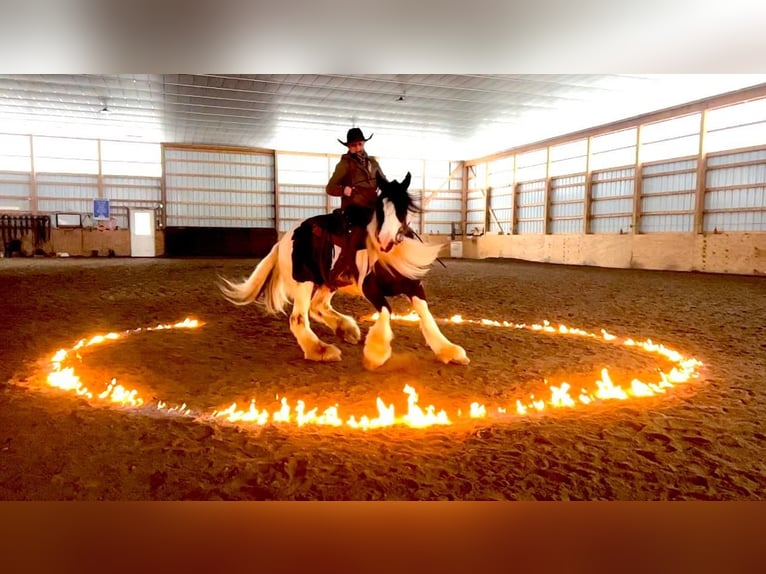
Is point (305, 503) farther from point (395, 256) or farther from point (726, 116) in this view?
point (726, 116)

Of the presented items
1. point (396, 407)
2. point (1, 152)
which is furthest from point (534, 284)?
point (1, 152)

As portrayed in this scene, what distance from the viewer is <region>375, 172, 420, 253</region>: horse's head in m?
3.54

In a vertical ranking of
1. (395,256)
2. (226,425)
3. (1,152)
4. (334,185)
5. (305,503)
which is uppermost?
(1,152)

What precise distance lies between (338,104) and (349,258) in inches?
458

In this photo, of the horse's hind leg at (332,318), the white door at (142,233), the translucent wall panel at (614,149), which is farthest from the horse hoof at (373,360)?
the white door at (142,233)

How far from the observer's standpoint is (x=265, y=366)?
13.3ft

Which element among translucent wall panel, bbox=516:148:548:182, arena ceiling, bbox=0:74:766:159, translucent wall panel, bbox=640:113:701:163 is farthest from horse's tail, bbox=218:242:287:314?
translucent wall panel, bbox=516:148:548:182

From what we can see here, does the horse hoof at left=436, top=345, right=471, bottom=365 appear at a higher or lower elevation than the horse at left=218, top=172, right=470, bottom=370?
lower

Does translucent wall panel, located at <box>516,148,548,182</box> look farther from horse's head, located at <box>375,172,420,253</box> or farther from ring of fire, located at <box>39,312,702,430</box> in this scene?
horse's head, located at <box>375,172,420,253</box>

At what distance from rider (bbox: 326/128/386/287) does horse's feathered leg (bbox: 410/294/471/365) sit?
60 centimetres

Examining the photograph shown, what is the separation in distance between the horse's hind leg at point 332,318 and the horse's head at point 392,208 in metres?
1.44

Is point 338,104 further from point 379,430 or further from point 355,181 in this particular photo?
point 379,430

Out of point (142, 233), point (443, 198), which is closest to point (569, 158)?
point (443, 198)
